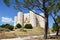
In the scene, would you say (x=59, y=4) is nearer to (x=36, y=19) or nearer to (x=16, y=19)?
(x=36, y=19)

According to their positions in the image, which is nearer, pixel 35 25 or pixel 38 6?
pixel 38 6

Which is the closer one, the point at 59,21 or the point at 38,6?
the point at 38,6

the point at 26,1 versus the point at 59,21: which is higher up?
the point at 26,1

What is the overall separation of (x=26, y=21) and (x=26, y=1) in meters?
49.7

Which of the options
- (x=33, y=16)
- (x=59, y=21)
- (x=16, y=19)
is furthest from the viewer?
(x=16, y=19)

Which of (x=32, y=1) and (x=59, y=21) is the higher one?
(x=32, y=1)

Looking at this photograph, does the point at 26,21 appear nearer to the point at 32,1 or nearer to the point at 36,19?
the point at 36,19

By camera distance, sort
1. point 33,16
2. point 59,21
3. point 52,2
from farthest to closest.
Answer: point 33,16
point 59,21
point 52,2

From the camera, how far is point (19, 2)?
22750 mm

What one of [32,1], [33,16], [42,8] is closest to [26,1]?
[32,1]

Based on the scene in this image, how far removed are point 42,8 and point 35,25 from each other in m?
46.6

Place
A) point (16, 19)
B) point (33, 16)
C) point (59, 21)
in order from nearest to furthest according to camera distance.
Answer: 1. point (59, 21)
2. point (33, 16)
3. point (16, 19)

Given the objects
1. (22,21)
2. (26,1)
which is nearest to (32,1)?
(26,1)

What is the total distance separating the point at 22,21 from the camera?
72.9 m
